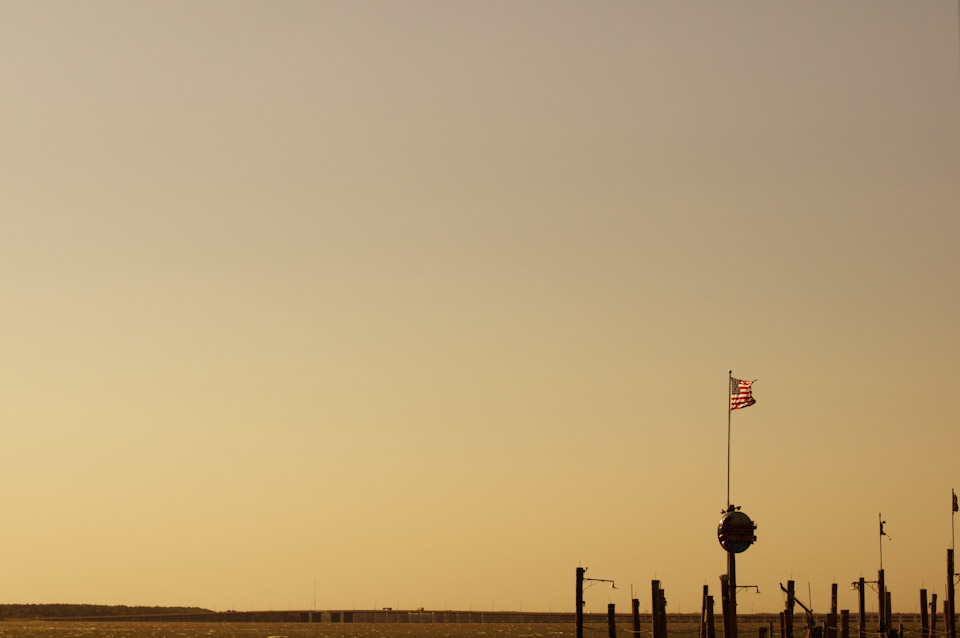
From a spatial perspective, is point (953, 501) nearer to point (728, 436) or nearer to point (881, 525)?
point (881, 525)

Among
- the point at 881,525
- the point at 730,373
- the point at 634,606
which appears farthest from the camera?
the point at 881,525

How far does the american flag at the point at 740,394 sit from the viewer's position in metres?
52.5

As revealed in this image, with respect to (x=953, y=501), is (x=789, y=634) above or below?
below

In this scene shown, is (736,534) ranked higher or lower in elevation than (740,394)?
lower

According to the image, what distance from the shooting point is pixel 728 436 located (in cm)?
4925

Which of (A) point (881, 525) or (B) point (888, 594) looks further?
(B) point (888, 594)

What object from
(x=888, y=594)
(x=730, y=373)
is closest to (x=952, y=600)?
(x=888, y=594)

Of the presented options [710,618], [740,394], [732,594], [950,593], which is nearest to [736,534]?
[732,594]

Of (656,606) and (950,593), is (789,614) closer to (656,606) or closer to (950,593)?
(656,606)

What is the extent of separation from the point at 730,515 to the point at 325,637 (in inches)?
6196

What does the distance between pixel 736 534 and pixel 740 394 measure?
6125 mm

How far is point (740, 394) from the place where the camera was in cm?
5278

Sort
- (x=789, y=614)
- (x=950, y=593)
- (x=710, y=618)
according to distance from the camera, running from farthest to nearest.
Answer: (x=950, y=593) → (x=789, y=614) → (x=710, y=618)

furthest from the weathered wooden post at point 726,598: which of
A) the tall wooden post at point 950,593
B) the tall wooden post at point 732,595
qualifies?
the tall wooden post at point 950,593
